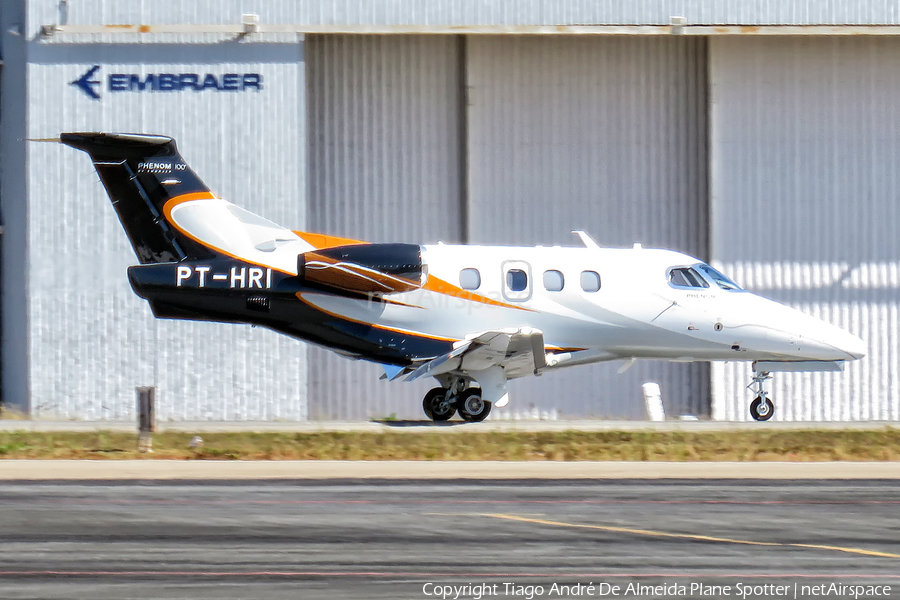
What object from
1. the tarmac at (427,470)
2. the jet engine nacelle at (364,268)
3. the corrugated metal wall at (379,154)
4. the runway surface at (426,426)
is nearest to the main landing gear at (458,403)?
the runway surface at (426,426)

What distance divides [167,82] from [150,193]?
16.8 feet

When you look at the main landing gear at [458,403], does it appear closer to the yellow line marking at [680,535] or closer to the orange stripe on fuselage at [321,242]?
the orange stripe on fuselage at [321,242]

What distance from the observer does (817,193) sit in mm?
26766

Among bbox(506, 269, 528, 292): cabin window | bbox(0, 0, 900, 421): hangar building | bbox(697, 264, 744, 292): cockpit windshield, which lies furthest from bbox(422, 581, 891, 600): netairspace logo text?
bbox(0, 0, 900, 421): hangar building

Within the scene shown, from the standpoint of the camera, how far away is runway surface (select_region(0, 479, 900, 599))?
8609mm

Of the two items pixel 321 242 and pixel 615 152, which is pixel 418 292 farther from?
pixel 615 152

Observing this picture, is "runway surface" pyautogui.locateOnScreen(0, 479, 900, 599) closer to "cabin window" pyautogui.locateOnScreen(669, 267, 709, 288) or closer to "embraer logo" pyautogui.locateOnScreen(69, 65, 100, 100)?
"cabin window" pyautogui.locateOnScreen(669, 267, 709, 288)

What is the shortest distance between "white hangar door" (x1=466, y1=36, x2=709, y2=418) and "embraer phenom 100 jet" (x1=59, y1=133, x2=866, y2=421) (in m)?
5.34

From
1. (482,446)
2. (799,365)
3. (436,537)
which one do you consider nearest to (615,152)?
(799,365)

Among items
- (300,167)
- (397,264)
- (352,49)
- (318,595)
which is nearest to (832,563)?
(318,595)

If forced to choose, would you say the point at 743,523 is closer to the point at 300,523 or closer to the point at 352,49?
the point at 300,523

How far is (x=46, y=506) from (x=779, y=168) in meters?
19.2

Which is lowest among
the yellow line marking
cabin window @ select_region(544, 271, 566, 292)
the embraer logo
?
the yellow line marking

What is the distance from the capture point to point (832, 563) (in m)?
9.33
